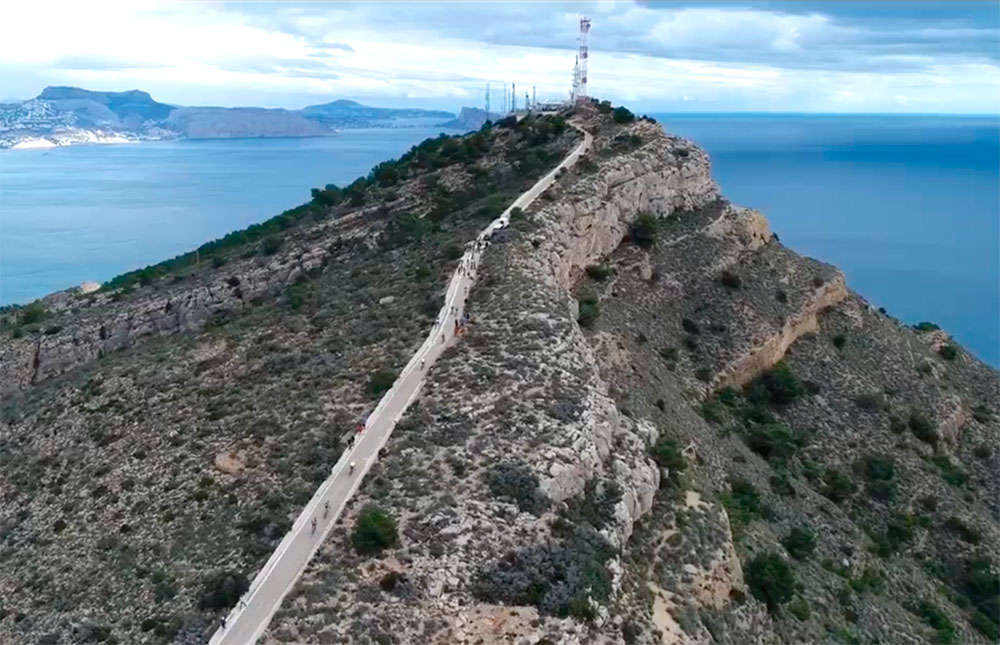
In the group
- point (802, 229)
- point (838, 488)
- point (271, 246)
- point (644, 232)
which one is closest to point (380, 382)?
point (838, 488)

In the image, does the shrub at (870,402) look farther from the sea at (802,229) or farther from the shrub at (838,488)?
the sea at (802,229)

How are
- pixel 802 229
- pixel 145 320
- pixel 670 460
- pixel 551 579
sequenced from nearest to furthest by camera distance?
pixel 551 579, pixel 670 460, pixel 145 320, pixel 802 229

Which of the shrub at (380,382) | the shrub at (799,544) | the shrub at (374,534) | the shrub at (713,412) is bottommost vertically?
the shrub at (799,544)

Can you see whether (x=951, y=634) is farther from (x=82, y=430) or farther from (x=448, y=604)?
(x=82, y=430)

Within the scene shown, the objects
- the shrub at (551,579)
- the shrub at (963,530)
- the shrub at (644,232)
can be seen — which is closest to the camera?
the shrub at (551,579)

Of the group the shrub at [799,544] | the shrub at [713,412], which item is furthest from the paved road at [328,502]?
the shrub at [799,544]

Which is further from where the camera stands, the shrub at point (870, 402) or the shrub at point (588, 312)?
the shrub at point (870, 402)

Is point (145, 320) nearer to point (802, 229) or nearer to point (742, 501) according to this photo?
point (742, 501)
